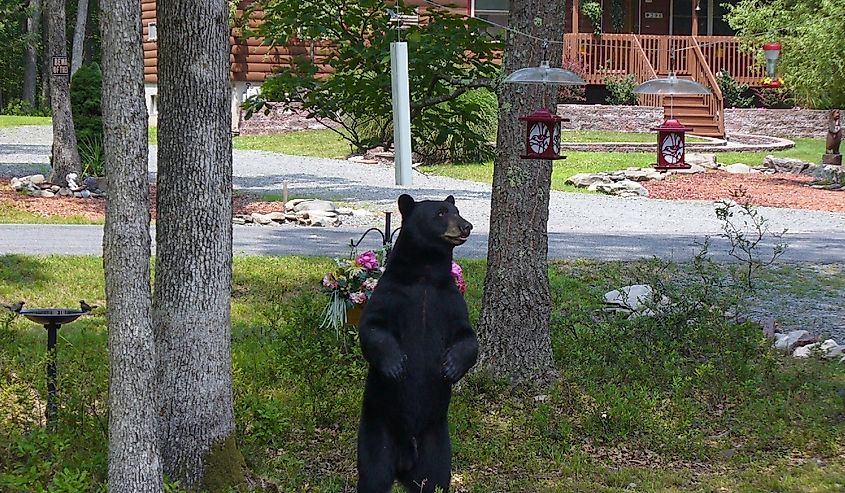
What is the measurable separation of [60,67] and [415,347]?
581 inches

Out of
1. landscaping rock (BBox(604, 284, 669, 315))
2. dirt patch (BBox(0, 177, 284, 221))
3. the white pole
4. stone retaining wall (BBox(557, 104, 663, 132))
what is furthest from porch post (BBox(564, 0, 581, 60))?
the white pole

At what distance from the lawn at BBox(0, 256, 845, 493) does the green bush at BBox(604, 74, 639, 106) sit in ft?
73.9

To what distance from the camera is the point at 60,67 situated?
717 inches

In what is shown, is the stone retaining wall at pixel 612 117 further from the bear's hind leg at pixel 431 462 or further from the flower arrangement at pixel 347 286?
the bear's hind leg at pixel 431 462

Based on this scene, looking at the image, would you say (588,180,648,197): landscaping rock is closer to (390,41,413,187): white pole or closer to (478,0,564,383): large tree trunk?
(478,0,564,383): large tree trunk

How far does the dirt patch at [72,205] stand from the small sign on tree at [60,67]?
2.04m

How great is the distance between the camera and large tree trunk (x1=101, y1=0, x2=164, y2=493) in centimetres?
443

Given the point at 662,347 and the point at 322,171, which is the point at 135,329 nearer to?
the point at 662,347

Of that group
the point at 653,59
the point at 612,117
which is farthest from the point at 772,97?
the point at 612,117

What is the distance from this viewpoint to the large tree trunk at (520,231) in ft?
24.8

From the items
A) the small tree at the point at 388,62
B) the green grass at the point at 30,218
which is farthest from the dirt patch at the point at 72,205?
the small tree at the point at 388,62

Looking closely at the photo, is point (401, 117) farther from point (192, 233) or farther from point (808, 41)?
point (808, 41)

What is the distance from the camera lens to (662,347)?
8.48 m

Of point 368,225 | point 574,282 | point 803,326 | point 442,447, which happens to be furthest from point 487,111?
point 442,447
